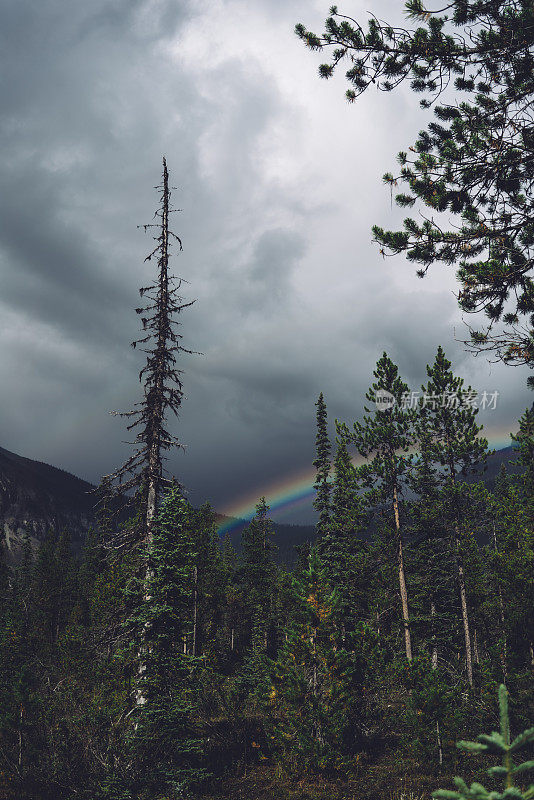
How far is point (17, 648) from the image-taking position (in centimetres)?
2241

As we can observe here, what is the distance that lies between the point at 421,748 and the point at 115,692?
11.3 metres

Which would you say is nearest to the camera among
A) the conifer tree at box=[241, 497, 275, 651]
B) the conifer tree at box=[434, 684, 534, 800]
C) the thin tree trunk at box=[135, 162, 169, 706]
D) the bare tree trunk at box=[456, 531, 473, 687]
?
the conifer tree at box=[434, 684, 534, 800]

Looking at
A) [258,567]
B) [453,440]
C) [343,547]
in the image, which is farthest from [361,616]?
[258,567]

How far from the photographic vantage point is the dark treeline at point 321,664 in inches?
430

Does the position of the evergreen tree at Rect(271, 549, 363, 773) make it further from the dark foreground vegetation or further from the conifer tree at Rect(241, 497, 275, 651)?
the conifer tree at Rect(241, 497, 275, 651)

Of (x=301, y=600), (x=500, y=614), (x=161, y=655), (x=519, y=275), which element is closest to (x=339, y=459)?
(x=500, y=614)

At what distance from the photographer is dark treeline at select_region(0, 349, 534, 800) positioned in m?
10.9

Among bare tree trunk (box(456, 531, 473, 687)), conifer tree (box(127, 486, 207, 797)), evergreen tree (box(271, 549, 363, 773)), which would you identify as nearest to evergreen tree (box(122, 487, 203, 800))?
conifer tree (box(127, 486, 207, 797))

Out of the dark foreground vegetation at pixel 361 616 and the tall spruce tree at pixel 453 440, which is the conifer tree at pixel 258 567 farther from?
the tall spruce tree at pixel 453 440

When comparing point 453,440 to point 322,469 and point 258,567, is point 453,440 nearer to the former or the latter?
point 322,469

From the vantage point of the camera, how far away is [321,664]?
13.4 m

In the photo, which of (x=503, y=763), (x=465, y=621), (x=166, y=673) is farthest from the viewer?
(x=465, y=621)

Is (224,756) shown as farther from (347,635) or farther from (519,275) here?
(519,275)

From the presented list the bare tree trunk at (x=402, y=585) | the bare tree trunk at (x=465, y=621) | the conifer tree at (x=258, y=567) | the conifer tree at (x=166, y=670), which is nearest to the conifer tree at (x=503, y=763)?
the conifer tree at (x=166, y=670)
